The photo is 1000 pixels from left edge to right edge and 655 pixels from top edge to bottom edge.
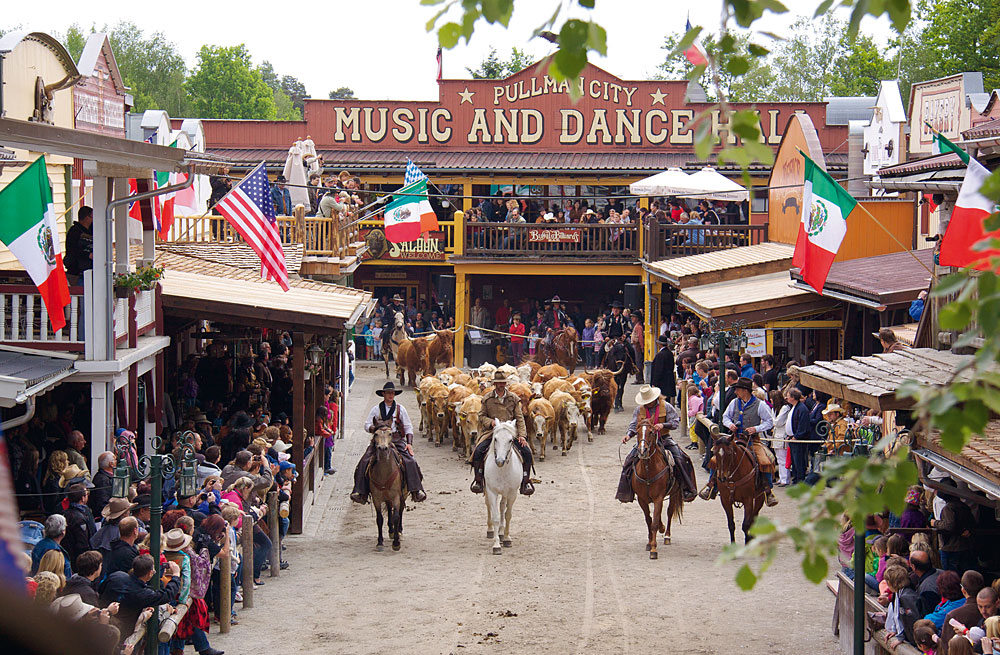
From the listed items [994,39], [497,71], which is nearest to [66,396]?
[994,39]

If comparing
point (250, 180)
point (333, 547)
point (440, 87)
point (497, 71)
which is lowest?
point (333, 547)

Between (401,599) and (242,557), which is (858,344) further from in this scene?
(242,557)

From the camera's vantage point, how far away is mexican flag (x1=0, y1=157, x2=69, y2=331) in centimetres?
1122

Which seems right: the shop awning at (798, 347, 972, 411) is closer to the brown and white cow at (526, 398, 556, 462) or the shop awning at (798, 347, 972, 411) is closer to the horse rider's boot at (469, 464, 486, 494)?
the horse rider's boot at (469, 464, 486, 494)

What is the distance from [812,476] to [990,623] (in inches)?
303

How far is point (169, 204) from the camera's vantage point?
1994 cm

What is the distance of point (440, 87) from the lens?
128 ft

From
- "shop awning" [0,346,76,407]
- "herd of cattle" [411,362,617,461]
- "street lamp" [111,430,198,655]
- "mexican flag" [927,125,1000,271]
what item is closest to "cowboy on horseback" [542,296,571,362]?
"herd of cattle" [411,362,617,461]

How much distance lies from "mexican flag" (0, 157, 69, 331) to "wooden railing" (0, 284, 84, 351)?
123cm

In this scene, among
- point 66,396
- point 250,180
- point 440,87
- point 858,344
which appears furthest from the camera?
point 440,87

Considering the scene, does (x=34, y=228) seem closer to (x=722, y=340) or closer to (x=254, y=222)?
(x=254, y=222)

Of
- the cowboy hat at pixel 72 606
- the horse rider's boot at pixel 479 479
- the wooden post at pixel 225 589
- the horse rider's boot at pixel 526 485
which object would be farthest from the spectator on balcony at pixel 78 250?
the horse rider's boot at pixel 526 485

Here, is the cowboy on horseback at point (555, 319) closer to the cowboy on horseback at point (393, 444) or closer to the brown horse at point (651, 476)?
the cowboy on horseback at point (393, 444)

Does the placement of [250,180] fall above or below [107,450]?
above
